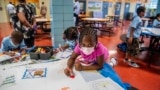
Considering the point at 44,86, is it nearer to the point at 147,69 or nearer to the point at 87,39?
the point at 87,39

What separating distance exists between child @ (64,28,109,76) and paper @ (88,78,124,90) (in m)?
0.18

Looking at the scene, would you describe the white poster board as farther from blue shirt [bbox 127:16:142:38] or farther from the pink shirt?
the pink shirt

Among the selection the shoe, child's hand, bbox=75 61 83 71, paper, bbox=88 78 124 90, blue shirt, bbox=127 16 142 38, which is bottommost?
the shoe

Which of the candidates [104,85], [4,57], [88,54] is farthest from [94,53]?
[4,57]

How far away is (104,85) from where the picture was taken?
0.98 m

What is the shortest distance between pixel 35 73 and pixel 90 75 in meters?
0.44

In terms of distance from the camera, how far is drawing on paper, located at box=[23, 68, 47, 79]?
42.7 inches

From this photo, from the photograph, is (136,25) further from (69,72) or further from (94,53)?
(69,72)

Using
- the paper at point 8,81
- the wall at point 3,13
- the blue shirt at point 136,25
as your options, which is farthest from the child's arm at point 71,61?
the wall at point 3,13

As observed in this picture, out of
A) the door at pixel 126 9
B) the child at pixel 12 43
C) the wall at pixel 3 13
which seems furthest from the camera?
the door at pixel 126 9

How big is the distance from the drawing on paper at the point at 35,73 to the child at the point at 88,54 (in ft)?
0.60

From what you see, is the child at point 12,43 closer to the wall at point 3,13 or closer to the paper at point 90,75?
the paper at point 90,75

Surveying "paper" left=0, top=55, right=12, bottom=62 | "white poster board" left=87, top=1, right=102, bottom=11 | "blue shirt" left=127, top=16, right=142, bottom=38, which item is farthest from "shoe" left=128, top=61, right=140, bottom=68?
"white poster board" left=87, top=1, right=102, bottom=11

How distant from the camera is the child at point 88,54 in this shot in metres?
1.15
